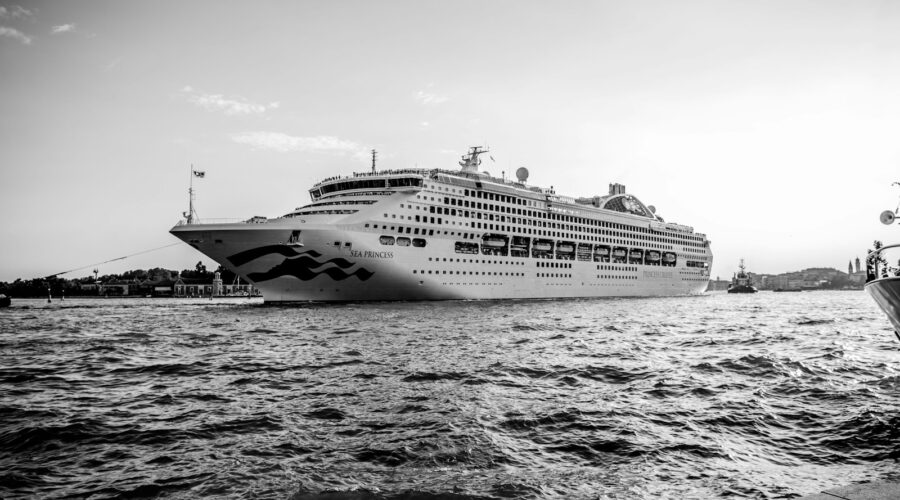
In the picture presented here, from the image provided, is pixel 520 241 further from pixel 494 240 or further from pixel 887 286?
pixel 887 286

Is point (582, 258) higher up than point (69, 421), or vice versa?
point (582, 258)

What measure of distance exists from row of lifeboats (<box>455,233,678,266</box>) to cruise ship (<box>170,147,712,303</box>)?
14cm

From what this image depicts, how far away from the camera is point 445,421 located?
8.54 meters

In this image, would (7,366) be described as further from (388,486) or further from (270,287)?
(270,287)

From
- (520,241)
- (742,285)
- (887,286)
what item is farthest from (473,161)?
(742,285)

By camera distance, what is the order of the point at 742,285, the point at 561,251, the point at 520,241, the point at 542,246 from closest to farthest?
the point at 520,241
the point at 542,246
the point at 561,251
the point at 742,285

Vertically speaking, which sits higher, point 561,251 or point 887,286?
point 561,251

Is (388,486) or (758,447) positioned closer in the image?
(388,486)

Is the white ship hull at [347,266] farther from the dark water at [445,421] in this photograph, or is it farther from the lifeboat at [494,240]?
the dark water at [445,421]

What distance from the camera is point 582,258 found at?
6788 centimetres

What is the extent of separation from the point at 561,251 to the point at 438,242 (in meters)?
22.4

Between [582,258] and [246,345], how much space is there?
55.4 meters

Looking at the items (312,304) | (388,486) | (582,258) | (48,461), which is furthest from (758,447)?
(582,258)

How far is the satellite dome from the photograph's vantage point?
240 feet
